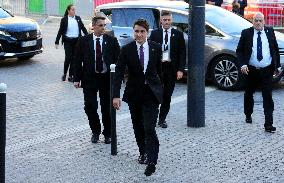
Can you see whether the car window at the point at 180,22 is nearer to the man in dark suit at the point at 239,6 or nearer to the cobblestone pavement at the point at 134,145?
the cobblestone pavement at the point at 134,145

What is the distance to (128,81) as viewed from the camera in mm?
7801

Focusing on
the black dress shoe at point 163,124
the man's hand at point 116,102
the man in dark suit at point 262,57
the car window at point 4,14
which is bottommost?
the black dress shoe at point 163,124

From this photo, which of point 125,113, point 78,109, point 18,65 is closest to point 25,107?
point 78,109

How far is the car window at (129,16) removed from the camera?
560 inches

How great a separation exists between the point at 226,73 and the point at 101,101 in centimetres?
463

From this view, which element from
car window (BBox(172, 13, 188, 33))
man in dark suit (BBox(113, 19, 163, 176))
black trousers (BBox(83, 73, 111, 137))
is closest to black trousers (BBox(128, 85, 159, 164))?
man in dark suit (BBox(113, 19, 163, 176))

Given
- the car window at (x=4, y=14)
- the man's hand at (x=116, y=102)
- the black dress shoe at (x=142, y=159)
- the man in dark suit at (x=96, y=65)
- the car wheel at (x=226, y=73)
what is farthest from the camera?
the car window at (x=4, y=14)

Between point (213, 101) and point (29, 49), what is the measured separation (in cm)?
622

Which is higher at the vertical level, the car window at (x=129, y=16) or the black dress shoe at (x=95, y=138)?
the car window at (x=129, y=16)

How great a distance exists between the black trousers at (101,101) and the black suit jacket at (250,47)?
2168 mm

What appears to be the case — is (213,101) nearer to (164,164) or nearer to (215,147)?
(215,147)

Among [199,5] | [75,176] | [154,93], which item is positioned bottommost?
[75,176]

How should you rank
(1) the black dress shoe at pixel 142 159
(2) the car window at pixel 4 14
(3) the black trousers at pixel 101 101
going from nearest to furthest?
(1) the black dress shoe at pixel 142 159
(3) the black trousers at pixel 101 101
(2) the car window at pixel 4 14

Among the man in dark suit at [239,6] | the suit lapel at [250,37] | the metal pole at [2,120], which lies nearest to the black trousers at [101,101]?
the suit lapel at [250,37]
